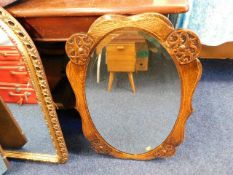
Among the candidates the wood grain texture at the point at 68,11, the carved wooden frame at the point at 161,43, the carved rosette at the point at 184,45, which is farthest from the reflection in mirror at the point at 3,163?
the carved rosette at the point at 184,45

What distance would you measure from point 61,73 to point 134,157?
0.49 meters

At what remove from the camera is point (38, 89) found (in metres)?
0.88

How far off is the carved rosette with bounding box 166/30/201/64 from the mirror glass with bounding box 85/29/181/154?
0.12 feet

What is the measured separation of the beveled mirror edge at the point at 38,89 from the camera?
0.80m

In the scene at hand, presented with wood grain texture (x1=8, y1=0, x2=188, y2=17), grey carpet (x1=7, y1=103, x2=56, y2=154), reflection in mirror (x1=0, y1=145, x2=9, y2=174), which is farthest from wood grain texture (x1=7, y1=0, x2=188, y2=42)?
reflection in mirror (x1=0, y1=145, x2=9, y2=174)

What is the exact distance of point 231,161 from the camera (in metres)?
1.03

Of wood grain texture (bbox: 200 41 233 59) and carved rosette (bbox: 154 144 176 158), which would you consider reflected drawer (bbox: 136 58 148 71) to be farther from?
wood grain texture (bbox: 200 41 233 59)

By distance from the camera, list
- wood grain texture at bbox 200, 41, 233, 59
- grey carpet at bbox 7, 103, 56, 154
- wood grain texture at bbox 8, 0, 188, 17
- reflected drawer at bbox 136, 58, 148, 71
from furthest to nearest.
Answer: wood grain texture at bbox 200, 41, 233, 59
grey carpet at bbox 7, 103, 56, 154
reflected drawer at bbox 136, 58, 148, 71
wood grain texture at bbox 8, 0, 188, 17

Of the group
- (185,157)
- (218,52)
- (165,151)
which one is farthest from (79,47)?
(218,52)

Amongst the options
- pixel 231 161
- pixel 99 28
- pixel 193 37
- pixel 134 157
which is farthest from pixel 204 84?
pixel 99 28

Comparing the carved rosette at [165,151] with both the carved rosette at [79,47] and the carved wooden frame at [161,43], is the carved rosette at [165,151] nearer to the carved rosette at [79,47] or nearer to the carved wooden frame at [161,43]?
the carved wooden frame at [161,43]

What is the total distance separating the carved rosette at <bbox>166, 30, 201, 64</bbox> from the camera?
76 cm

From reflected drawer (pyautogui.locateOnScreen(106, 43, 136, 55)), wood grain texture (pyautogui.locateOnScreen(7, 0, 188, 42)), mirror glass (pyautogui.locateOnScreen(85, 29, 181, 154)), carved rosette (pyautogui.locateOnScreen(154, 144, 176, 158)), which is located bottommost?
carved rosette (pyautogui.locateOnScreen(154, 144, 176, 158))

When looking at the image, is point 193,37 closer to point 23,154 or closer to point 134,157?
point 134,157
